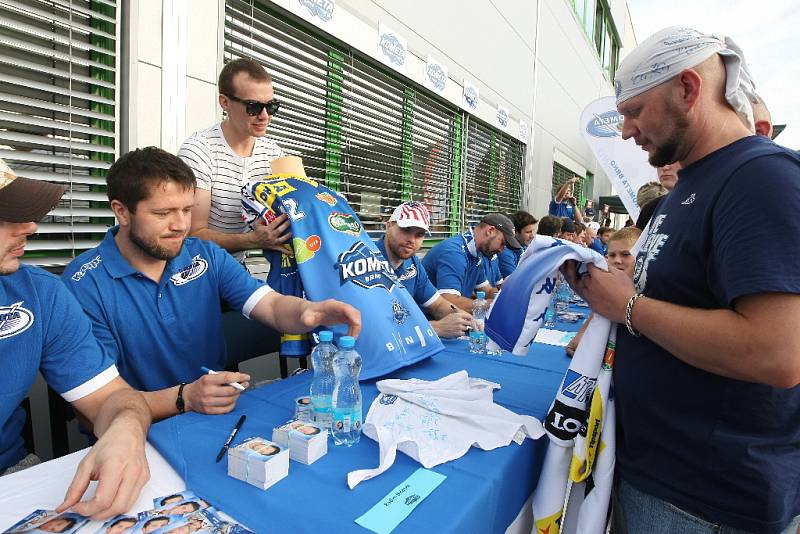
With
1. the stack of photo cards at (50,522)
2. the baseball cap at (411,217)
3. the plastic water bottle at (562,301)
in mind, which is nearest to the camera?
the stack of photo cards at (50,522)

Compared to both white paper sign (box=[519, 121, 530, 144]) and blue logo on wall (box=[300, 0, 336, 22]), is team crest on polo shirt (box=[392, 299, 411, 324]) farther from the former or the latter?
white paper sign (box=[519, 121, 530, 144])

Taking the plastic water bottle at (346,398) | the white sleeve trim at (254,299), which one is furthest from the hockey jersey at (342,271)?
the plastic water bottle at (346,398)

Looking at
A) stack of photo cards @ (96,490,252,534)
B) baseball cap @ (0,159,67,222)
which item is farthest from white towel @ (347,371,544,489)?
baseball cap @ (0,159,67,222)

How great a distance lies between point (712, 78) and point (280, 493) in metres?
1.30

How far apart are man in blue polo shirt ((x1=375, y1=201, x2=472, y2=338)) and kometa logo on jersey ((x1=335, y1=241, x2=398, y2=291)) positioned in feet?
2.39

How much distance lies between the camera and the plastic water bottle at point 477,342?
7.00 ft

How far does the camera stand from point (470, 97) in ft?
20.5

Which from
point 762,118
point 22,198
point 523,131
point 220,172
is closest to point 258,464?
point 22,198

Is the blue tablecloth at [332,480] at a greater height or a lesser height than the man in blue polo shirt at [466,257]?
lesser

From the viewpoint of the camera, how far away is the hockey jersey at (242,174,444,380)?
1.74 meters

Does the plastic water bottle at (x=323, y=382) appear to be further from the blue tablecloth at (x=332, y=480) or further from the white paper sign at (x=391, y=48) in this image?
the white paper sign at (x=391, y=48)

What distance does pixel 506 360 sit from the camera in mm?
2004

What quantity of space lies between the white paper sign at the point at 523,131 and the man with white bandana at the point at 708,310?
764 cm

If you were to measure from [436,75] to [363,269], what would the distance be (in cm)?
420
